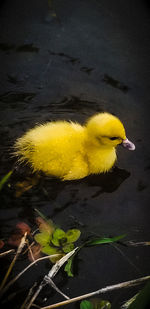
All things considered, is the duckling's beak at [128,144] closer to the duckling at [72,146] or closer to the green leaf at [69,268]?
the duckling at [72,146]

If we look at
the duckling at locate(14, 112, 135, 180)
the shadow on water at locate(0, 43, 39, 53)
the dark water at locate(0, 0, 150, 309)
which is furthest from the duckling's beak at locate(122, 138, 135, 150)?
the shadow on water at locate(0, 43, 39, 53)

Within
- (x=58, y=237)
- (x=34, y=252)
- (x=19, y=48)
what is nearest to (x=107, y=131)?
(x=58, y=237)

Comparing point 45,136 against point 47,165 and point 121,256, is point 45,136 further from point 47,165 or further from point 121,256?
point 121,256

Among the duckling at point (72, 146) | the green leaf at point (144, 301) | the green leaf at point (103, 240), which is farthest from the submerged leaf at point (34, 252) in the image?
the green leaf at point (144, 301)

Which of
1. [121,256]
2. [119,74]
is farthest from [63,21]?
[121,256]

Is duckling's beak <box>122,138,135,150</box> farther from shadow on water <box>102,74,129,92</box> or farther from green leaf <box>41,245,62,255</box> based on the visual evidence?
green leaf <box>41,245,62,255</box>
